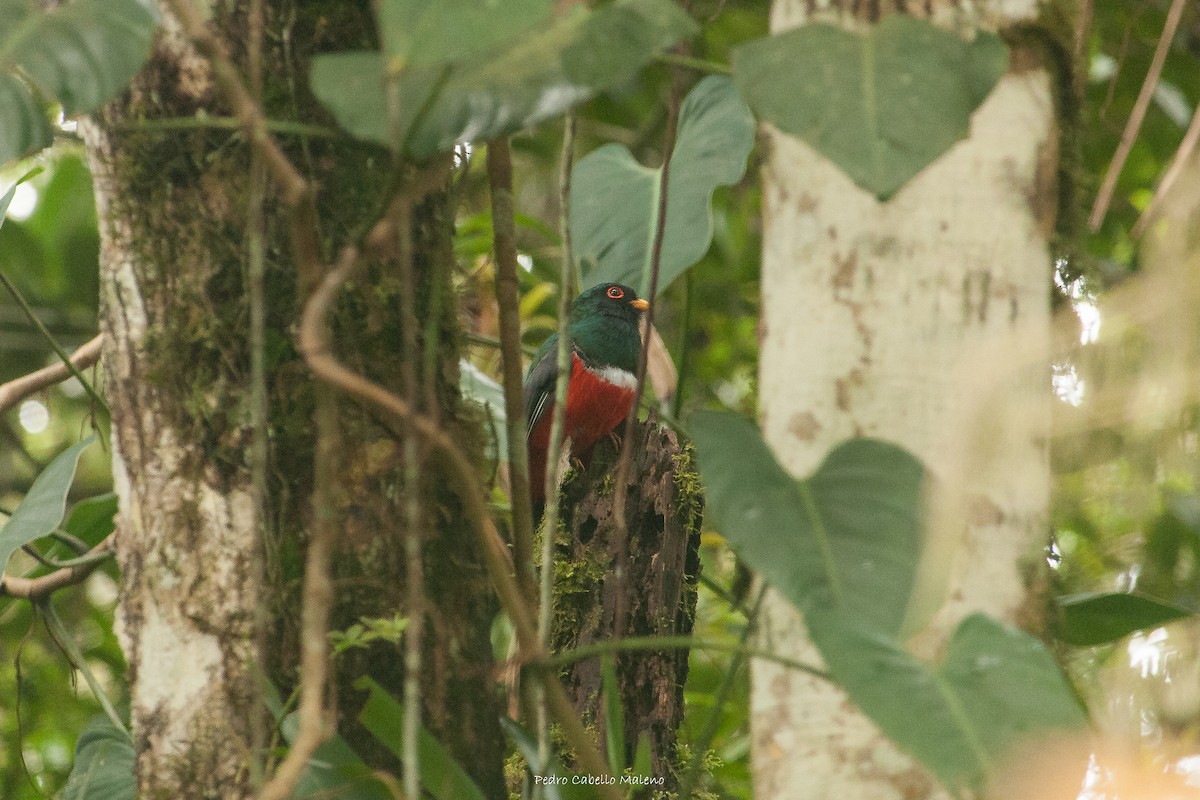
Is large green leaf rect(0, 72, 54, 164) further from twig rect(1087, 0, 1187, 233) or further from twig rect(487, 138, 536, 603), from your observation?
twig rect(1087, 0, 1187, 233)

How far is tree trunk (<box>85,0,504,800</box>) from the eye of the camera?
2.14 meters

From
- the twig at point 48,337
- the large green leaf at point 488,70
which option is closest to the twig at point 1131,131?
the large green leaf at point 488,70

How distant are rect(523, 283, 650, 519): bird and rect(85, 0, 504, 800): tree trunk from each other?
114 inches

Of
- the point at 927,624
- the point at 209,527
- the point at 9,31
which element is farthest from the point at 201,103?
the point at 927,624

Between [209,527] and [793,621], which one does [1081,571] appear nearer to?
[793,621]

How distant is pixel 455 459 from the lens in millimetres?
1639

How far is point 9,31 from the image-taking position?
168 cm

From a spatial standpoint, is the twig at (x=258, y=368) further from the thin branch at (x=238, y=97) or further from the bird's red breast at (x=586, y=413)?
the bird's red breast at (x=586, y=413)

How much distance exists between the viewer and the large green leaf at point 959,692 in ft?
4.14

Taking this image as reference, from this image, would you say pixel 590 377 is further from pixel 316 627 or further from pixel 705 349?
pixel 316 627

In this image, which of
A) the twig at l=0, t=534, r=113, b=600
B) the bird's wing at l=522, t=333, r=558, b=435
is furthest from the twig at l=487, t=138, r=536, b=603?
the bird's wing at l=522, t=333, r=558, b=435

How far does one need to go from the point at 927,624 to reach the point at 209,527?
129 cm

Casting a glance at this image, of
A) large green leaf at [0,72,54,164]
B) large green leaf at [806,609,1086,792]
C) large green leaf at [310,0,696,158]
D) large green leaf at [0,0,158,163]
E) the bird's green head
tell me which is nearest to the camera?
large green leaf at [806,609,1086,792]

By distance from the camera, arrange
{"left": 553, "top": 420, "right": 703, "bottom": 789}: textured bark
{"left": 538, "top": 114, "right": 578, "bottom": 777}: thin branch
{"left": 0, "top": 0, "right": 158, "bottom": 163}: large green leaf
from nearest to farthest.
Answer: {"left": 0, "top": 0, "right": 158, "bottom": 163}: large green leaf
{"left": 538, "top": 114, "right": 578, "bottom": 777}: thin branch
{"left": 553, "top": 420, "right": 703, "bottom": 789}: textured bark
